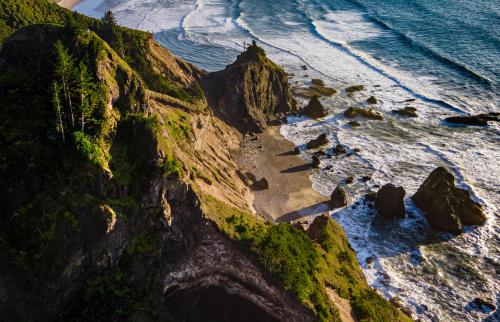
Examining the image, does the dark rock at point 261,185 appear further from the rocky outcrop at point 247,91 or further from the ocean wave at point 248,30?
the ocean wave at point 248,30

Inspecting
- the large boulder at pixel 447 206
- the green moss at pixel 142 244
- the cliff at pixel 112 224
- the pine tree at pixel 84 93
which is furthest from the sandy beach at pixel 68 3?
the large boulder at pixel 447 206

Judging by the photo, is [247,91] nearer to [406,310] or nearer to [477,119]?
[477,119]

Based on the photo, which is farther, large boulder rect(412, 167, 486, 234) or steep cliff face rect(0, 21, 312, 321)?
large boulder rect(412, 167, 486, 234)

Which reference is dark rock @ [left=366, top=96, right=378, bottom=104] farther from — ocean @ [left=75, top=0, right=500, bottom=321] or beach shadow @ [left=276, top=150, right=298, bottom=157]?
→ beach shadow @ [left=276, top=150, right=298, bottom=157]

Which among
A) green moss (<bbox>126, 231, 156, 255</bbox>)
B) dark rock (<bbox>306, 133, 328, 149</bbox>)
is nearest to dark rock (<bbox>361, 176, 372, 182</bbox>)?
dark rock (<bbox>306, 133, 328, 149</bbox>)

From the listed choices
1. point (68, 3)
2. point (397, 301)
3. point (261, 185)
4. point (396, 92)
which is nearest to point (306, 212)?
point (261, 185)

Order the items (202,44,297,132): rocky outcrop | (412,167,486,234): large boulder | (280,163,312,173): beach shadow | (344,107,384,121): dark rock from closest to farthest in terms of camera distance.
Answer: (412,167,486,234): large boulder, (280,163,312,173): beach shadow, (202,44,297,132): rocky outcrop, (344,107,384,121): dark rock
